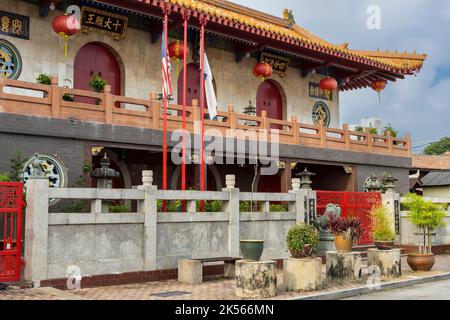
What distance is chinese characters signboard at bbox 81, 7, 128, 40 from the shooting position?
16.2 meters

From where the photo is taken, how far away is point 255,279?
9.97m

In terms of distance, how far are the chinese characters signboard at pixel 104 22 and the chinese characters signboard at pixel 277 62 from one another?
578cm

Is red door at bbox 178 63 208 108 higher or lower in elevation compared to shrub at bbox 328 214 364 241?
higher

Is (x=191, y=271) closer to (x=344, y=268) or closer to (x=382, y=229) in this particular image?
(x=344, y=268)

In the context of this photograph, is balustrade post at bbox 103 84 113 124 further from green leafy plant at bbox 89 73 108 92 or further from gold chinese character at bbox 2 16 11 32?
gold chinese character at bbox 2 16 11 32

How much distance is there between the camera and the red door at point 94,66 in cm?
1642

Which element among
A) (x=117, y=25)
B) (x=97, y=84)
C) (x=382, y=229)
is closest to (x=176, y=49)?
(x=117, y=25)

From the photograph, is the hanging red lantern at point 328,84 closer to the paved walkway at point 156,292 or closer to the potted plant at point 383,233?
the potted plant at point 383,233

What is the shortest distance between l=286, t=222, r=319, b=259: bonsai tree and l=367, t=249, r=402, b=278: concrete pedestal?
8.81 ft

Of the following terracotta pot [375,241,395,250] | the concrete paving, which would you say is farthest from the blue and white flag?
the concrete paving
